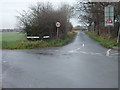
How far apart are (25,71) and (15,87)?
1.96 meters

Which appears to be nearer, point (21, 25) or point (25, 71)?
point (25, 71)

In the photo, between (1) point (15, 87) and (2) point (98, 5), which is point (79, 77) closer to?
(1) point (15, 87)

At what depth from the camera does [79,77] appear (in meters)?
6.17

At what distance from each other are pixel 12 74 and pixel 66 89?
115 inches

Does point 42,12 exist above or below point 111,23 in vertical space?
above

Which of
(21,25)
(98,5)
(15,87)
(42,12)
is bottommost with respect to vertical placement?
(15,87)

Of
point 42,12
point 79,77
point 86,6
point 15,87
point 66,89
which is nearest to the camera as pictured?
point 66,89

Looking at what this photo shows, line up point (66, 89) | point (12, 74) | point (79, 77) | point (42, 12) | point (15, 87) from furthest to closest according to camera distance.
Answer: point (42, 12) → point (12, 74) → point (79, 77) → point (15, 87) → point (66, 89)

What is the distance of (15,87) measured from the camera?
5.30 metres

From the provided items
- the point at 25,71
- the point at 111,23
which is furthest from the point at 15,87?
the point at 111,23

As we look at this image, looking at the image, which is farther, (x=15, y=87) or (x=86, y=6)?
(x=86, y=6)

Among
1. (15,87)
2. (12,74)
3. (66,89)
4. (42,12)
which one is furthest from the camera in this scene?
(42,12)

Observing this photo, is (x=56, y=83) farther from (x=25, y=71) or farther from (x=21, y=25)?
(x=21, y=25)

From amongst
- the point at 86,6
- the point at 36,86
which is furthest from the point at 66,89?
the point at 86,6
